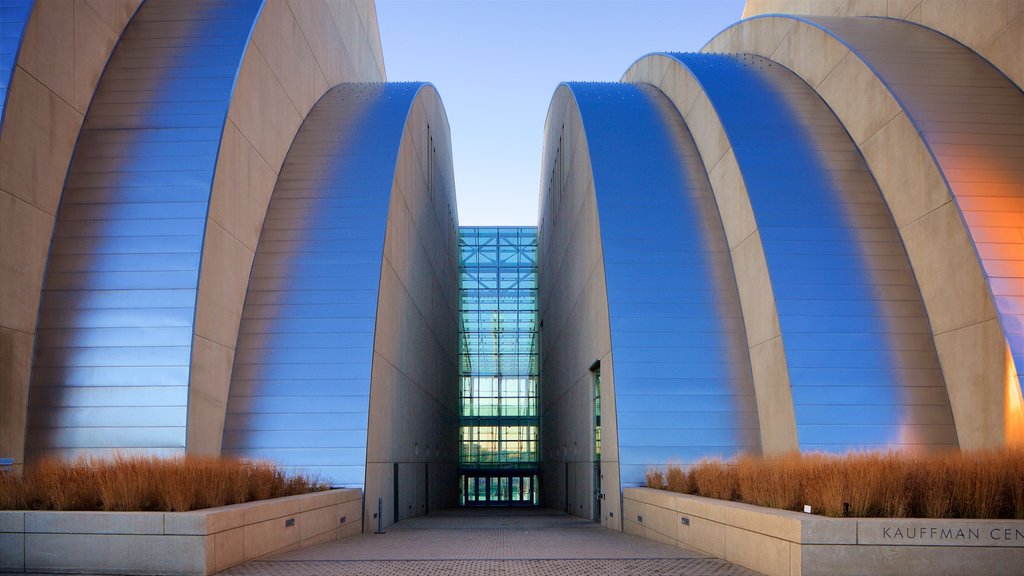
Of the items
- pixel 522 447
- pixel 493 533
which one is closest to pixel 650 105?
pixel 493 533

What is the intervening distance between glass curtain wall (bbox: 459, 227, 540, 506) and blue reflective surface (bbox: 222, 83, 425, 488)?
29.2 meters

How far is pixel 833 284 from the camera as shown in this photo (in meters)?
17.8

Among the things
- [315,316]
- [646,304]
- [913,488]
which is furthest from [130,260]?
[913,488]

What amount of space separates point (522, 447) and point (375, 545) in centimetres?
3803

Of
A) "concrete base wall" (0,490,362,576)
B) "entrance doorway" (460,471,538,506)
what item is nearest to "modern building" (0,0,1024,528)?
"concrete base wall" (0,490,362,576)

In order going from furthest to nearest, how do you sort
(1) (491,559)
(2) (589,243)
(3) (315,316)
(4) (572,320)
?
(4) (572,320), (2) (589,243), (3) (315,316), (1) (491,559)

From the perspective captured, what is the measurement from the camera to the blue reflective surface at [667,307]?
731 inches

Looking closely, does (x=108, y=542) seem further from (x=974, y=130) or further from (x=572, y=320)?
(x=572, y=320)

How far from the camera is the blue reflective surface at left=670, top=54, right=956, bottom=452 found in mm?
16391

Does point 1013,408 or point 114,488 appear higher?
point 1013,408

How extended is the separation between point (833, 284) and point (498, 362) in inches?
1389

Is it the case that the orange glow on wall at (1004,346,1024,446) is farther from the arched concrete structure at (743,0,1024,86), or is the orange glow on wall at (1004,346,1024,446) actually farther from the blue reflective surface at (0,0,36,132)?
the blue reflective surface at (0,0,36,132)

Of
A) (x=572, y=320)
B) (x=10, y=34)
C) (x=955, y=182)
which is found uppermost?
(x=10, y=34)

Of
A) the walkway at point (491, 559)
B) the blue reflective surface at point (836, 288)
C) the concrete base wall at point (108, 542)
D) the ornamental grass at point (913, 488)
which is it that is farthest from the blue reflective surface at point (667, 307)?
the concrete base wall at point (108, 542)
